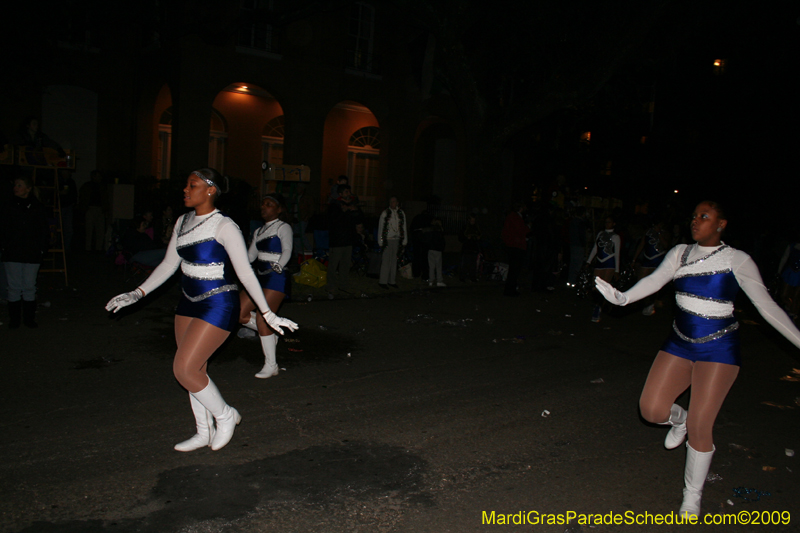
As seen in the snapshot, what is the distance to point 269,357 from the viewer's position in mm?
6441

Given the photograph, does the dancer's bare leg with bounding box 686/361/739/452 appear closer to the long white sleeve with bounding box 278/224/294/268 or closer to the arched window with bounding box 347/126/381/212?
the long white sleeve with bounding box 278/224/294/268

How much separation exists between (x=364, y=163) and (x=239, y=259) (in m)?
22.4

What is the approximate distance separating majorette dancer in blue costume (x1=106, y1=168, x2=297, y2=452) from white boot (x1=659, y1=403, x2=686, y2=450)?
290 cm

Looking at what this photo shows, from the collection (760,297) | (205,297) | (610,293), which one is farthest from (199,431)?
(760,297)

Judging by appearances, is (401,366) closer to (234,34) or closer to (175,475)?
(175,475)

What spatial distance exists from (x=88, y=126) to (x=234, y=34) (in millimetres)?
6237

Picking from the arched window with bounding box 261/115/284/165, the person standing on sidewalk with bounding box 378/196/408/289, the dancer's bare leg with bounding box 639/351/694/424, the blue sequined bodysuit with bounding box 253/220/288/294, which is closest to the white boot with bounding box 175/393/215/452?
the blue sequined bodysuit with bounding box 253/220/288/294

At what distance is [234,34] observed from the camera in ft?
65.1

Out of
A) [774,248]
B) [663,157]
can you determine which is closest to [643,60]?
[774,248]

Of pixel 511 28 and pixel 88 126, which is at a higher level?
pixel 511 28

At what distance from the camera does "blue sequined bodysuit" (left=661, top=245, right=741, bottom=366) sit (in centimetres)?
406

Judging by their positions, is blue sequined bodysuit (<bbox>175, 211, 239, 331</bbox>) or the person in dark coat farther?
the person in dark coat

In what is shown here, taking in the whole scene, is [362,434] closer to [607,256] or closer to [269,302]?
[269,302]

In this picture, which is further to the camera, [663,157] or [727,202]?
[663,157]
